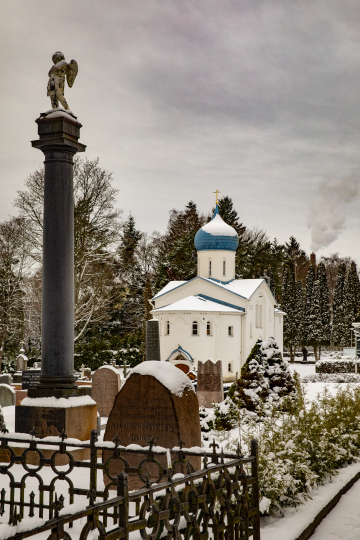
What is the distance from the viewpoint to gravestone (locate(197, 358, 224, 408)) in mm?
19234

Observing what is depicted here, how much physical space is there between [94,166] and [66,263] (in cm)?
1866

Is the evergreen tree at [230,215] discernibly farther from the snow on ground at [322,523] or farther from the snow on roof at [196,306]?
the snow on ground at [322,523]

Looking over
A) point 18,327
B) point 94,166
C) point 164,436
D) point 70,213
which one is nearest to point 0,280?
point 18,327

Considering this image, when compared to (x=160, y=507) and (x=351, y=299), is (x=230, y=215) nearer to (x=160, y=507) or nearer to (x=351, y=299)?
(x=351, y=299)

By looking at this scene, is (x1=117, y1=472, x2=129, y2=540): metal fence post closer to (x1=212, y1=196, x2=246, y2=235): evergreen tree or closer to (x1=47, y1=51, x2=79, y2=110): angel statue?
(x1=47, y1=51, x2=79, y2=110): angel statue

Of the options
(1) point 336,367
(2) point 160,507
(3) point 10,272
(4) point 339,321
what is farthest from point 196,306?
(2) point 160,507

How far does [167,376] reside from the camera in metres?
7.06

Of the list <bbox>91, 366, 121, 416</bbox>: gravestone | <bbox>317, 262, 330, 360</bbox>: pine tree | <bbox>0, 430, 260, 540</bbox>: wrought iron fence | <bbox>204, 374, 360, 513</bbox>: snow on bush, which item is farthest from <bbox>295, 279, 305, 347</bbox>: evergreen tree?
<bbox>0, 430, 260, 540</bbox>: wrought iron fence

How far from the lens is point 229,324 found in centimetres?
3409

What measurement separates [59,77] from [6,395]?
9895 millimetres

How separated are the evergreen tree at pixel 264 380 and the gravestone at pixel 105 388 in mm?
3593

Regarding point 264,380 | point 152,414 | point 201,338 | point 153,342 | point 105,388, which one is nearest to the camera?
point 152,414

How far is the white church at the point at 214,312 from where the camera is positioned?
32.9 m

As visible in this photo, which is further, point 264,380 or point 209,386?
point 209,386
